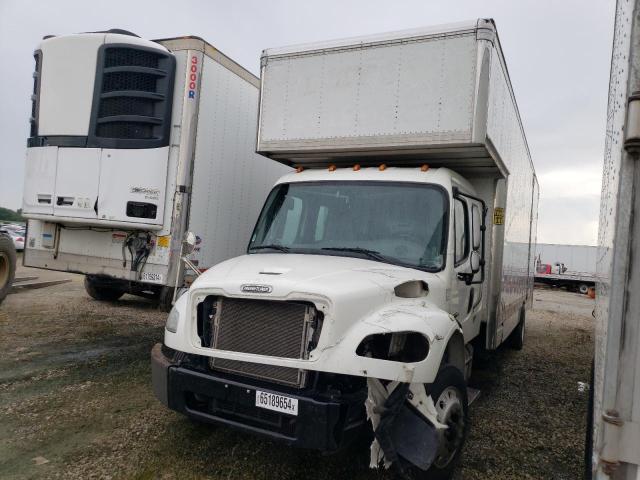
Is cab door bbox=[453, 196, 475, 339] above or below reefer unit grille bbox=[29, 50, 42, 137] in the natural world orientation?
below

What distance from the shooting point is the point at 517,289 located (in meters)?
8.03

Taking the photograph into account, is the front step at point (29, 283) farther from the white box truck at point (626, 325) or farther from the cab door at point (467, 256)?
the white box truck at point (626, 325)

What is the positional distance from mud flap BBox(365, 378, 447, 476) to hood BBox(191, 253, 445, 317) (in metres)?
0.58

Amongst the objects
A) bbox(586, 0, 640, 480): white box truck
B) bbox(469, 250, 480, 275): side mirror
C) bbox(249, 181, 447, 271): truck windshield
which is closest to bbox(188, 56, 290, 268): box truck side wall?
bbox(249, 181, 447, 271): truck windshield

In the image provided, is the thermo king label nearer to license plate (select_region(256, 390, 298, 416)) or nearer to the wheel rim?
license plate (select_region(256, 390, 298, 416))

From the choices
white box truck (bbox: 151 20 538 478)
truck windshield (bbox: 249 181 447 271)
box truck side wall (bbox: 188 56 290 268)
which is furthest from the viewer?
box truck side wall (bbox: 188 56 290 268)

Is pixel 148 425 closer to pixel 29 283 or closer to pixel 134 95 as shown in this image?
pixel 134 95

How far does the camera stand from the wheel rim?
3.37 metres

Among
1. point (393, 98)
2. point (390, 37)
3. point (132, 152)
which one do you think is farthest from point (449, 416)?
point (132, 152)

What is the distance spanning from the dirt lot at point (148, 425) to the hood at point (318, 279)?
142 centimetres

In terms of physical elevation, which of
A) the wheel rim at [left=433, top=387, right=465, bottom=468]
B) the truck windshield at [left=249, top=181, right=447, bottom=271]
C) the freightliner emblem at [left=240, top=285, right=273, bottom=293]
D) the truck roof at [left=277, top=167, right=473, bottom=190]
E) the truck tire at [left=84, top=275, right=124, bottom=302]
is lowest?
the truck tire at [left=84, top=275, right=124, bottom=302]

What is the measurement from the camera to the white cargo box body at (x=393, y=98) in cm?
458

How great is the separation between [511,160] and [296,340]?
437 cm

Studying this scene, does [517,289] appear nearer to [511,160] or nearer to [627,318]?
[511,160]
